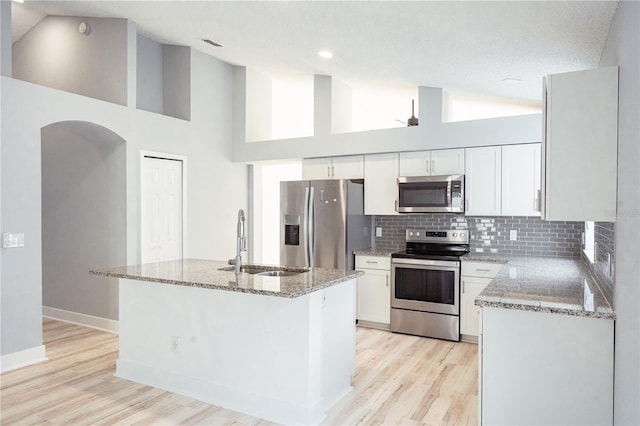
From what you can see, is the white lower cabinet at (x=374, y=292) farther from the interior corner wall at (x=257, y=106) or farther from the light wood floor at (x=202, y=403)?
the interior corner wall at (x=257, y=106)

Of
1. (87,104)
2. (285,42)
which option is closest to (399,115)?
(285,42)

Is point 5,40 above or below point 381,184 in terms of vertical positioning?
above

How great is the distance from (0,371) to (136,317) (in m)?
1.31

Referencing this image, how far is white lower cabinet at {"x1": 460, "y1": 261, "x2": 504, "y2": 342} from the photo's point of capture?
4.42 metres

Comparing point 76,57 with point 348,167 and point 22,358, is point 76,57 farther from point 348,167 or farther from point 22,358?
point 348,167

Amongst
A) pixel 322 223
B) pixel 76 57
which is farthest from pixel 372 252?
pixel 76 57

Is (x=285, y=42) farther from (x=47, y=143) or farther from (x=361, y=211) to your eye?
(x=47, y=143)

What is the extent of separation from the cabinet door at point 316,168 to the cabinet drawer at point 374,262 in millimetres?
1133

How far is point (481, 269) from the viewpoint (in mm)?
4434

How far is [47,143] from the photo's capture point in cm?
537

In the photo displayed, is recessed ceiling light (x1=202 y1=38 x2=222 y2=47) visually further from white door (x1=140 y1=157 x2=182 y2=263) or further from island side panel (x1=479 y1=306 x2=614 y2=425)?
island side panel (x1=479 y1=306 x2=614 y2=425)

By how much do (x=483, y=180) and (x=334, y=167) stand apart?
1.77m

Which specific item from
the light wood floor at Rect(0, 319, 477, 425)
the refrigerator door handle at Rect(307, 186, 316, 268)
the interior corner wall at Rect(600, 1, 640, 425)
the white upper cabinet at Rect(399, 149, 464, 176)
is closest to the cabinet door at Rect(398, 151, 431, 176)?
the white upper cabinet at Rect(399, 149, 464, 176)

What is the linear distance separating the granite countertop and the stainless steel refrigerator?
5.35 ft
